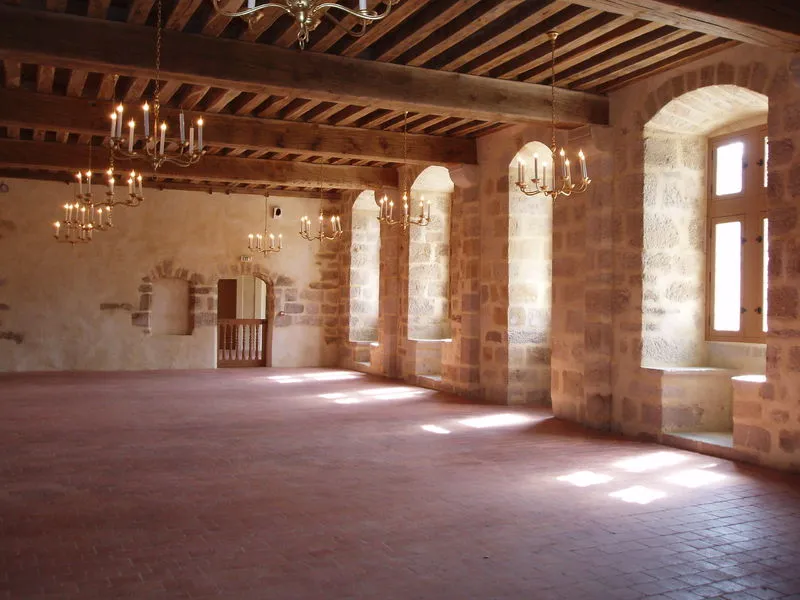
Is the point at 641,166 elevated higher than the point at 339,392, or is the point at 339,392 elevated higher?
the point at 641,166

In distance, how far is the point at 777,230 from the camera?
5.43m

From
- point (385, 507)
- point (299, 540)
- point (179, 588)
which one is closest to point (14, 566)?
point (179, 588)

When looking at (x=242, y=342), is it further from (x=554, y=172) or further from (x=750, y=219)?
(x=750, y=219)

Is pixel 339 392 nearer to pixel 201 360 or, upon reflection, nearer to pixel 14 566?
pixel 201 360

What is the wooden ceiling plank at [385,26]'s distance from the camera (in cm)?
502

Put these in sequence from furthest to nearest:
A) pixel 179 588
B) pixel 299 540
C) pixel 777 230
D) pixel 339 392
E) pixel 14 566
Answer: pixel 339 392 → pixel 777 230 → pixel 299 540 → pixel 14 566 → pixel 179 588

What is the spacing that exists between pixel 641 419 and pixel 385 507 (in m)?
3.16

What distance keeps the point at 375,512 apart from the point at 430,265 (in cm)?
713

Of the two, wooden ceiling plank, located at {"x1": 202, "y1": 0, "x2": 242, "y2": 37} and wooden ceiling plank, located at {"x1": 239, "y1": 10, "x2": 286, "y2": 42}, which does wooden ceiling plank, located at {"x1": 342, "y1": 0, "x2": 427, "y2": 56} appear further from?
wooden ceiling plank, located at {"x1": 202, "y1": 0, "x2": 242, "y2": 37}

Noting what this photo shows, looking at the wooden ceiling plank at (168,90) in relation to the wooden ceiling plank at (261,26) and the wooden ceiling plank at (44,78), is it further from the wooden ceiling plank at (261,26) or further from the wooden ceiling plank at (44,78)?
the wooden ceiling plank at (261,26)

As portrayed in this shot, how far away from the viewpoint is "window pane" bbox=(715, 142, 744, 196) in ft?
21.8

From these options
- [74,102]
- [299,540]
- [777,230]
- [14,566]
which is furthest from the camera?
[74,102]

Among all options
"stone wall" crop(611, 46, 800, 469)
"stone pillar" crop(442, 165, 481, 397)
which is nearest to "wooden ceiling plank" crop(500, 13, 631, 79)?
"stone wall" crop(611, 46, 800, 469)

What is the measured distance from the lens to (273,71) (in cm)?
580
